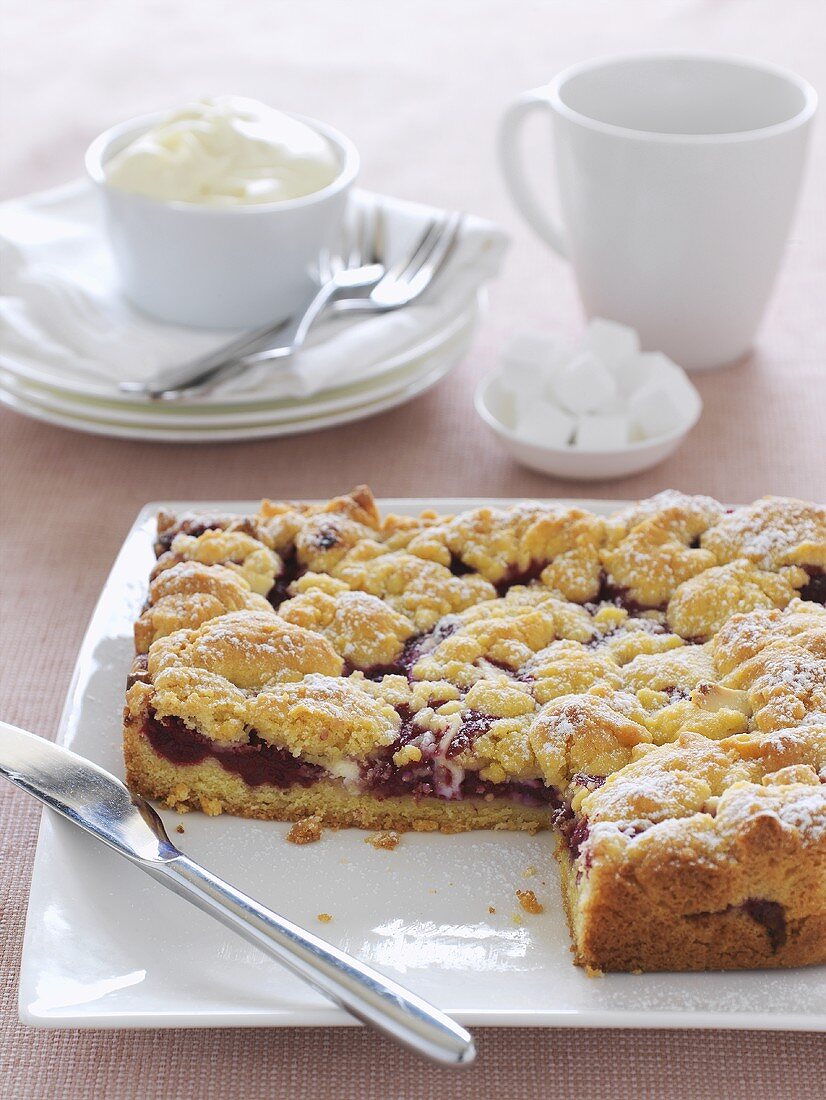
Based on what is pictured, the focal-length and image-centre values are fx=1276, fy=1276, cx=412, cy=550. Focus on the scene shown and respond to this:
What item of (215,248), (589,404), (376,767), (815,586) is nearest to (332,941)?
(376,767)

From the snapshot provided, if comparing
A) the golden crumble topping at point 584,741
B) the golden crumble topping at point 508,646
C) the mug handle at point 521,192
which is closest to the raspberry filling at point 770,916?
the golden crumble topping at point 508,646

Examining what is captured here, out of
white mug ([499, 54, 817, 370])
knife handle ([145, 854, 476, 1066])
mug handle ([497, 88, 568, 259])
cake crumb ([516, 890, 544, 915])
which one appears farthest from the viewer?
mug handle ([497, 88, 568, 259])

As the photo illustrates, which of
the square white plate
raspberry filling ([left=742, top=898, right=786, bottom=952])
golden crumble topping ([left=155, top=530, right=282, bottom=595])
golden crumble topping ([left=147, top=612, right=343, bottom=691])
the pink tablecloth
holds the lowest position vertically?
the pink tablecloth

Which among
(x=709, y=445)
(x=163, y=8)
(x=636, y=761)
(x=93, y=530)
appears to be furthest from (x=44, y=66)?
(x=636, y=761)

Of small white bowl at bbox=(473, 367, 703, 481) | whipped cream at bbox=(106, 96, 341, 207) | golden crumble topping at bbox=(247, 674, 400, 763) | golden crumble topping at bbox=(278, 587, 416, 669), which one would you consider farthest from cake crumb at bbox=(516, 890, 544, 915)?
whipped cream at bbox=(106, 96, 341, 207)

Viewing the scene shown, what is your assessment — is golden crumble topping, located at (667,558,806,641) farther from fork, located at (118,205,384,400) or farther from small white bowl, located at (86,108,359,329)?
small white bowl, located at (86,108,359,329)

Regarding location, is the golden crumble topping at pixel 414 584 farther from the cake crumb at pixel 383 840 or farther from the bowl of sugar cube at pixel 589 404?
the bowl of sugar cube at pixel 589 404

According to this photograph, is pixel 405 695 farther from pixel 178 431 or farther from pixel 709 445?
pixel 709 445
